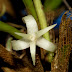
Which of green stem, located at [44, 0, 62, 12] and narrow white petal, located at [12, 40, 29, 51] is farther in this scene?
green stem, located at [44, 0, 62, 12]

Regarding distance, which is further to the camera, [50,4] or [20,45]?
[50,4]

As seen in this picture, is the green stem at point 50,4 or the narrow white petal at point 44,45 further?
the green stem at point 50,4

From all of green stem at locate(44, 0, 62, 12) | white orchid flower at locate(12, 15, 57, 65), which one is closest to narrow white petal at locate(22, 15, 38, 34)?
white orchid flower at locate(12, 15, 57, 65)

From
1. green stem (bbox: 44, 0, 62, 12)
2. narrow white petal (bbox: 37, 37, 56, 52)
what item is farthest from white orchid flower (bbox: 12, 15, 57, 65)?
green stem (bbox: 44, 0, 62, 12)

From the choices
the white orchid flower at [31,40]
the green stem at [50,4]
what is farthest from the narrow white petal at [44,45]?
the green stem at [50,4]

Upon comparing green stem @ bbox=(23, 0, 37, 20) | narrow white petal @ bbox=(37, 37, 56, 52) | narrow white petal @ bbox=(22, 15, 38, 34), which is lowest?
narrow white petal @ bbox=(37, 37, 56, 52)

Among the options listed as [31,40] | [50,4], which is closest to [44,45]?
[31,40]

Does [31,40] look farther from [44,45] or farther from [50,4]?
[50,4]

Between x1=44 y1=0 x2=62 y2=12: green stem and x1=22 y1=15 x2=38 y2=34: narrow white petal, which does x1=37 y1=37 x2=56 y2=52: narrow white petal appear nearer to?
x1=22 y1=15 x2=38 y2=34: narrow white petal

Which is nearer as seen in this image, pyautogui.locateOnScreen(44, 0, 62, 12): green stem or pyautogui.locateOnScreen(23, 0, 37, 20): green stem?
pyautogui.locateOnScreen(23, 0, 37, 20): green stem

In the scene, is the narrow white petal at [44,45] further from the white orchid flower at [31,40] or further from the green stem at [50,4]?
the green stem at [50,4]

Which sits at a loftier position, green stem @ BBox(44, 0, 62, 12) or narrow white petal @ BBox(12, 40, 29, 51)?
green stem @ BBox(44, 0, 62, 12)
